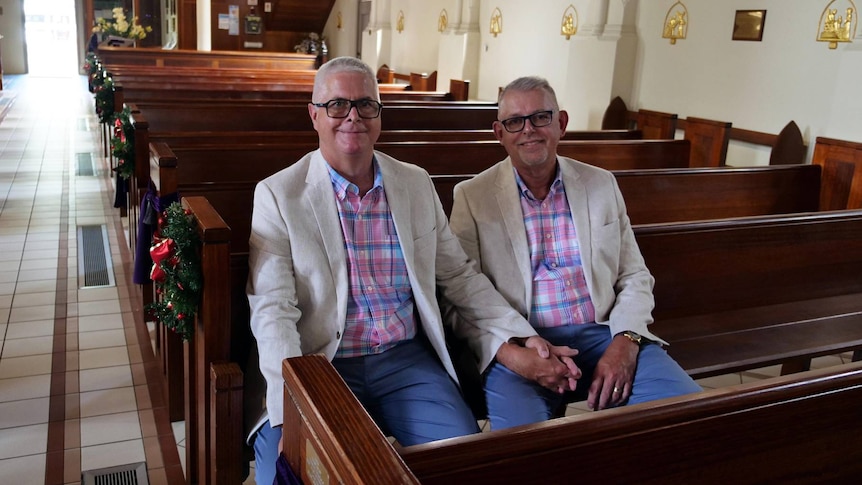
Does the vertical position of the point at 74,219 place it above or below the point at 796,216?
below

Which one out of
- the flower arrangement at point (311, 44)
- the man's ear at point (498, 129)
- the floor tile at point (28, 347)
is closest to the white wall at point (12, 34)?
the flower arrangement at point (311, 44)

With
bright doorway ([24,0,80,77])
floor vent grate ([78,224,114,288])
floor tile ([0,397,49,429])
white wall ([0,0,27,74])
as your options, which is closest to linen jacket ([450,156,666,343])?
floor tile ([0,397,49,429])

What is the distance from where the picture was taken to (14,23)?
17.0 metres

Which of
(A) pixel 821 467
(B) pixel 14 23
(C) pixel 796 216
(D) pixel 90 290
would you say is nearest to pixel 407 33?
(D) pixel 90 290

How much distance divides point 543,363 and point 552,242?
1.26 ft

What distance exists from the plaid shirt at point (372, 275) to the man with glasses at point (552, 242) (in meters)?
0.31

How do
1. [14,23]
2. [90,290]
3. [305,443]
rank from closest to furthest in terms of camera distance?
[305,443], [90,290], [14,23]

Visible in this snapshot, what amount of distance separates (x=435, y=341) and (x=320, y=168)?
499 mm

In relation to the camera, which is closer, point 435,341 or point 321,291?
point 321,291

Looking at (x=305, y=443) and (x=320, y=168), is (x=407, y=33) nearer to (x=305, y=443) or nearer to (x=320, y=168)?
(x=320, y=168)

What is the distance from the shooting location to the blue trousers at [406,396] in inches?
65.8

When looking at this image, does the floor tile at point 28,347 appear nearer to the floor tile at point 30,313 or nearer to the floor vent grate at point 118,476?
the floor tile at point 30,313

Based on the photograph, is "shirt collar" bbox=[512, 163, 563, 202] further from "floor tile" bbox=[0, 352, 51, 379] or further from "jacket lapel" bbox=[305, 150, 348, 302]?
"floor tile" bbox=[0, 352, 51, 379]

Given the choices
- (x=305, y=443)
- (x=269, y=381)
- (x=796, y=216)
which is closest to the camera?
(x=305, y=443)
